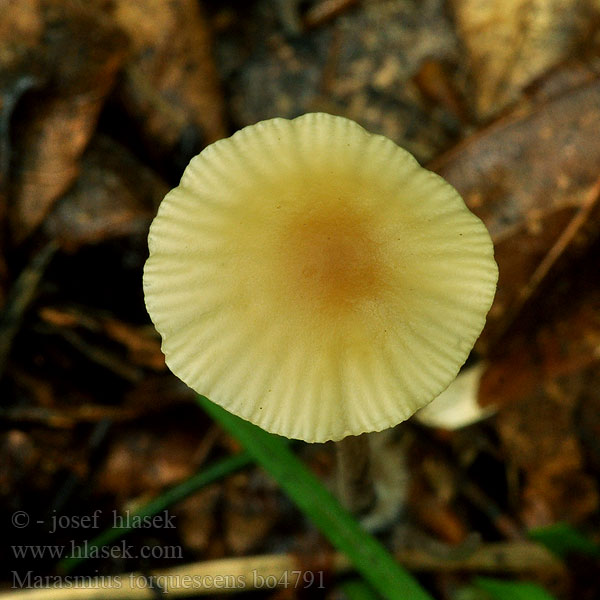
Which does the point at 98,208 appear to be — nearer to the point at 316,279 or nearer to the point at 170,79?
the point at 170,79

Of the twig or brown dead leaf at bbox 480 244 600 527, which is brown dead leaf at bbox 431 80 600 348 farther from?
the twig

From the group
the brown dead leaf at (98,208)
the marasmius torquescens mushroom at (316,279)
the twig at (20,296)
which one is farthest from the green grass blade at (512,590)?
the twig at (20,296)

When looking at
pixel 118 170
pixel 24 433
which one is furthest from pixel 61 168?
pixel 24 433

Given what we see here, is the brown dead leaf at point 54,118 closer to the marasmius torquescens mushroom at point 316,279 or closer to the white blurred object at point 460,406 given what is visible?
the marasmius torquescens mushroom at point 316,279

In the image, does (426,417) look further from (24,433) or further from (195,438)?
(24,433)

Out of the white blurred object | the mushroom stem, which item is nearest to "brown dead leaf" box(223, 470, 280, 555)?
the mushroom stem

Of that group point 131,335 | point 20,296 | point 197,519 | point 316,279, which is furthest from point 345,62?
point 197,519
